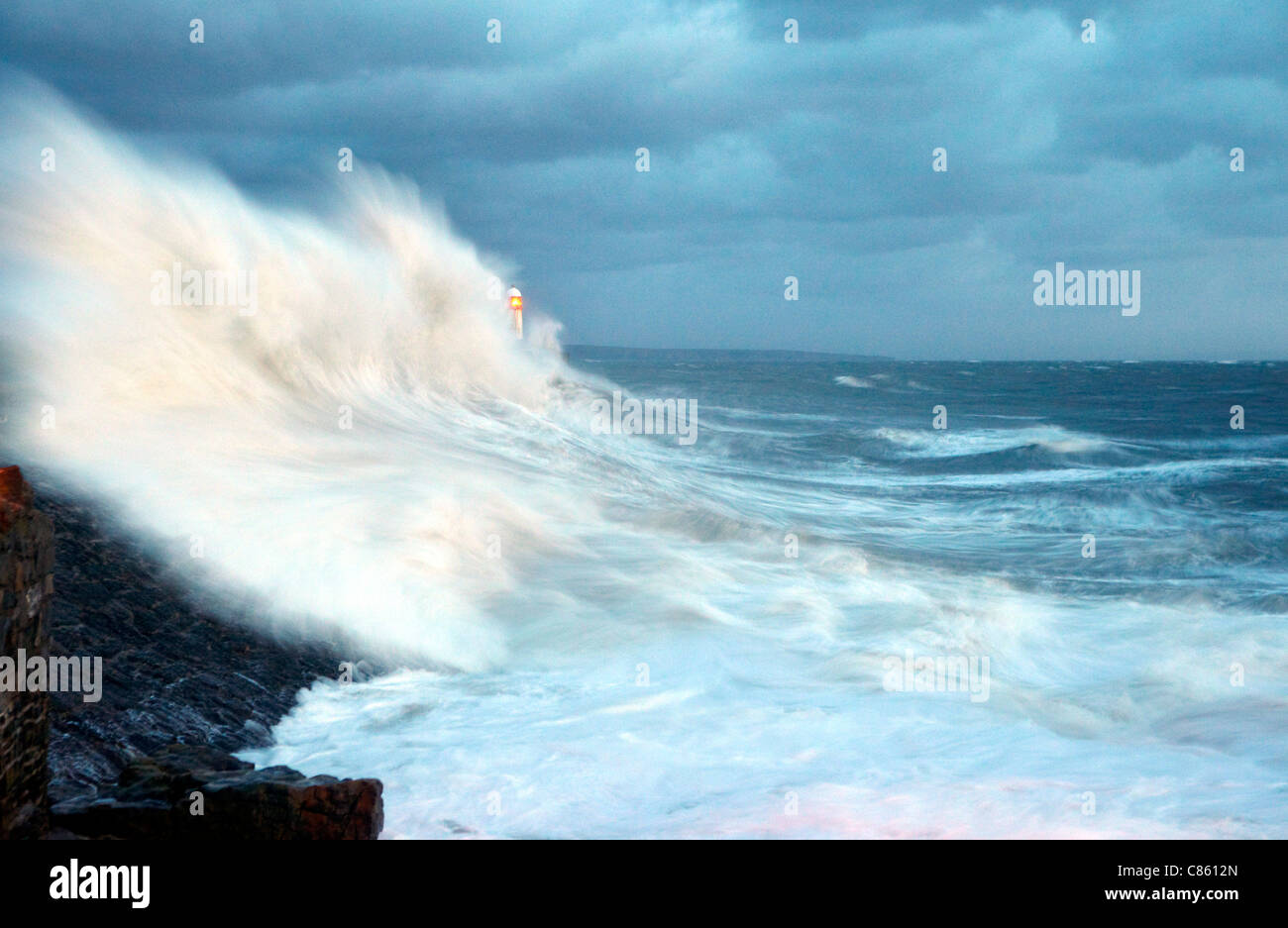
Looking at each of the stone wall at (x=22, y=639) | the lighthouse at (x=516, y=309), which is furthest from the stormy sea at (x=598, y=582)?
the lighthouse at (x=516, y=309)

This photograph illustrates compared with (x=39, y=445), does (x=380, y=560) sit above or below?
below

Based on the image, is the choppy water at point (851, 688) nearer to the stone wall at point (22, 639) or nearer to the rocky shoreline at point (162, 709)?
the rocky shoreline at point (162, 709)

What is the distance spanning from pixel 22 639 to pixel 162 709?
2.34m

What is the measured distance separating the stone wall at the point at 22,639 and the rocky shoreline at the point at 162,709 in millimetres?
55

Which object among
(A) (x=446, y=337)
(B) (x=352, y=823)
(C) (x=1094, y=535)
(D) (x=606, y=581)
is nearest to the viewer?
(B) (x=352, y=823)

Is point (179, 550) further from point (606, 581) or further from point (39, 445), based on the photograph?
point (606, 581)

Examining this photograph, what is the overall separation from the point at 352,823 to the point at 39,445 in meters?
5.76

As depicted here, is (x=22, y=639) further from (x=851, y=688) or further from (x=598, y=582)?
(x=598, y=582)

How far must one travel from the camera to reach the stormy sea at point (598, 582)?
5742 millimetres

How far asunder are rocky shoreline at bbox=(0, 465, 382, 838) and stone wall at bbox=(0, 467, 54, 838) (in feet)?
0.18

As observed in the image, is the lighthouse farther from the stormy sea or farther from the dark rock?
the dark rock
